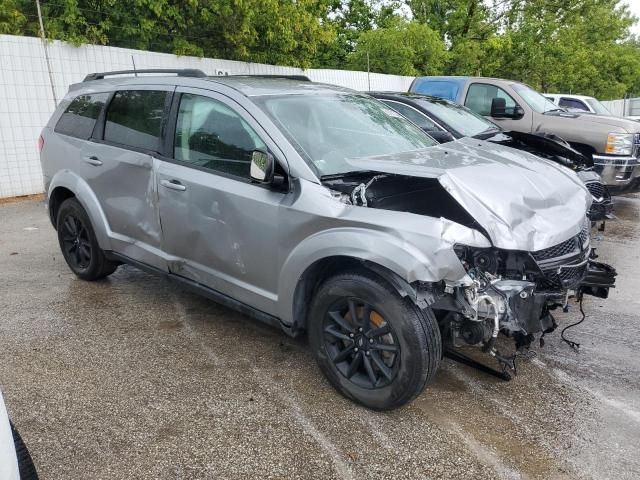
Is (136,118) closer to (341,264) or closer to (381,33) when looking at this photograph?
(341,264)

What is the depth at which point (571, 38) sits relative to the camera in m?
23.6

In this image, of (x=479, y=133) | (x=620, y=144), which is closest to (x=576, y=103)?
(x=620, y=144)

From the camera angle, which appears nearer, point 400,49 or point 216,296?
point 216,296

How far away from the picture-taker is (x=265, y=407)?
10.3ft

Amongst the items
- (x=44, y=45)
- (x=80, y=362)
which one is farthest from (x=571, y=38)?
(x=80, y=362)

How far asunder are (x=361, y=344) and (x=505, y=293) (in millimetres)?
829

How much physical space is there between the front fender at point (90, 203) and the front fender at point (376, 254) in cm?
204

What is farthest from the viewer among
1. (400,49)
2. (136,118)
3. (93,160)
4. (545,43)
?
(545,43)

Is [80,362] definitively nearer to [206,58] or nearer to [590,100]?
[206,58]

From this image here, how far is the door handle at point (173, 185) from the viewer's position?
3.76 metres

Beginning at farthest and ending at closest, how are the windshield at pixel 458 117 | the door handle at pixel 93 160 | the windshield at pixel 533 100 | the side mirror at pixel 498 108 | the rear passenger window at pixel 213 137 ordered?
1. the windshield at pixel 533 100
2. the side mirror at pixel 498 108
3. the windshield at pixel 458 117
4. the door handle at pixel 93 160
5. the rear passenger window at pixel 213 137

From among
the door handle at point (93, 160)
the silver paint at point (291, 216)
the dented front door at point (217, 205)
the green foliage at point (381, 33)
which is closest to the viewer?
the silver paint at point (291, 216)

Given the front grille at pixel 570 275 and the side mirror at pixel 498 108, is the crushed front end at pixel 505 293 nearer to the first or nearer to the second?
the front grille at pixel 570 275

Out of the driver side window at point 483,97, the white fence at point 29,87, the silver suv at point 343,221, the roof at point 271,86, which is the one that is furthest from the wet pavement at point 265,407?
the white fence at point 29,87
